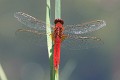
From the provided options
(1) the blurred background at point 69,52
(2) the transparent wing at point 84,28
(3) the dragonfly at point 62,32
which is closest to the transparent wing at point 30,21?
(3) the dragonfly at point 62,32

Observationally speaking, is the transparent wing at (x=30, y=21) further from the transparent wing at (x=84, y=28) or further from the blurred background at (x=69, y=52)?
the blurred background at (x=69, y=52)

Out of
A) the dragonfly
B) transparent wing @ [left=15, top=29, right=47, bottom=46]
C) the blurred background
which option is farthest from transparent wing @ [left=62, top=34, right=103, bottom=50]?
the blurred background

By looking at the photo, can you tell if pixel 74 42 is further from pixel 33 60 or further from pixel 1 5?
pixel 1 5

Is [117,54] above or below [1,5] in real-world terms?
below

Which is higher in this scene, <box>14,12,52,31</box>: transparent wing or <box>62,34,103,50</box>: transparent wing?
<box>14,12,52,31</box>: transparent wing

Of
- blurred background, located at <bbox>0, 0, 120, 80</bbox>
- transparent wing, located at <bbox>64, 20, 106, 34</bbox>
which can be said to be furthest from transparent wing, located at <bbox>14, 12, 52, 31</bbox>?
blurred background, located at <bbox>0, 0, 120, 80</bbox>

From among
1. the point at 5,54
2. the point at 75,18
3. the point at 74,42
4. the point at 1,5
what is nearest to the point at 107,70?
the point at 75,18

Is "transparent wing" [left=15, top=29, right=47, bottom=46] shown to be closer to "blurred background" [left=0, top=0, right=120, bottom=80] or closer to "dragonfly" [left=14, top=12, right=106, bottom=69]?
"dragonfly" [left=14, top=12, right=106, bottom=69]

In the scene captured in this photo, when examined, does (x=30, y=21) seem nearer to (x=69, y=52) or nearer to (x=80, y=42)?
(x=80, y=42)

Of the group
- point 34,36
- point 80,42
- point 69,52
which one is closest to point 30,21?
point 34,36

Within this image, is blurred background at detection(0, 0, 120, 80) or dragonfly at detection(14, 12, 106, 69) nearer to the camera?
dragonfly at detection(14, 12, 106, 69)

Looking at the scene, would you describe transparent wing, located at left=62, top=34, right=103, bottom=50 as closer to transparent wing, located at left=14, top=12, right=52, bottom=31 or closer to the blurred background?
transparent wing, located at left=14, top=12, right=52, bottom=31
